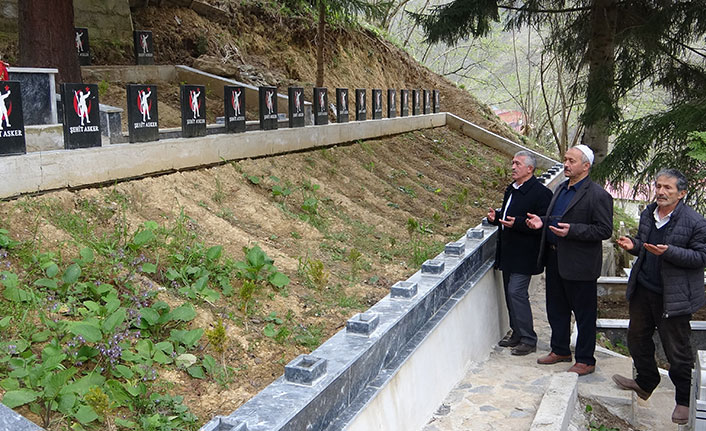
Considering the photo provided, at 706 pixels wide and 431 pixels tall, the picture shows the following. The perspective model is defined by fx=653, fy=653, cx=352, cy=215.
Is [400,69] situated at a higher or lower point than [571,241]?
higher

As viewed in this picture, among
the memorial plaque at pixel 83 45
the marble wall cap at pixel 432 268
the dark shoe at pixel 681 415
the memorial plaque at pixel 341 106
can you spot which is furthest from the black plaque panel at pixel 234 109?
the dark shoe at pixel 681 415

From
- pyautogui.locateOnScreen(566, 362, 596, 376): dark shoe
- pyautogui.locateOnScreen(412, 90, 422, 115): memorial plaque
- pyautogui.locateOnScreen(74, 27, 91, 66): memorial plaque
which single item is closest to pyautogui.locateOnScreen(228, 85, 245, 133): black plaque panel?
pyautogui.locateOnScreen(74, 27, 91, 66): memorial plaque

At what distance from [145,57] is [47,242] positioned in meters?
8.02

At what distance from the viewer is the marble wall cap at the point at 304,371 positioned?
10.6 feet

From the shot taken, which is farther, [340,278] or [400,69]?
[400,69]

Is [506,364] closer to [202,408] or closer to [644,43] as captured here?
[202,408]

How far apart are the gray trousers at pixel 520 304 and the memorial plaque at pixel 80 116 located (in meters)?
4.28

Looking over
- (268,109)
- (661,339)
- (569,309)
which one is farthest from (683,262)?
(268,109)

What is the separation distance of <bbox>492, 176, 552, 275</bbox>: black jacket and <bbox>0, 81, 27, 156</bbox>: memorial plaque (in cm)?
442

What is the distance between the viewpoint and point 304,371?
10.6 feet

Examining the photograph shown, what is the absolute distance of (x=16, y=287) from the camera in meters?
4.11

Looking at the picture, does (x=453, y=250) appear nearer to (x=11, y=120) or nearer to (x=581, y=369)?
(x=581, y=369)

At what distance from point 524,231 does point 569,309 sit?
0.81 meters

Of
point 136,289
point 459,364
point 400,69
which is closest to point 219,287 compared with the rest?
point 136,289
